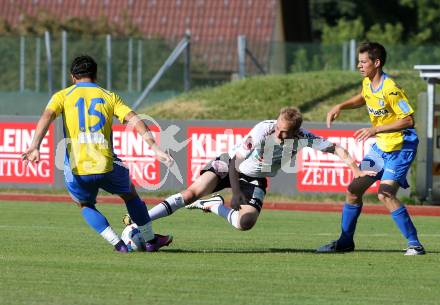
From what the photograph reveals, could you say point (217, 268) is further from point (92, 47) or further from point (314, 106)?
point (92, 47)

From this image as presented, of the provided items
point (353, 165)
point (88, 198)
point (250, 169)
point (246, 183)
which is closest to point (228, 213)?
point (246, 183)

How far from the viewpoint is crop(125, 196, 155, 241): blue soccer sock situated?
1262 cm

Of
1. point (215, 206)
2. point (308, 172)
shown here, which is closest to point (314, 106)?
point (308, 172)

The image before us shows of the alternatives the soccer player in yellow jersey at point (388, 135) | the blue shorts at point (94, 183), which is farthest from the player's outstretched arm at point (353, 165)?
the blue shorts at point (94, 183)

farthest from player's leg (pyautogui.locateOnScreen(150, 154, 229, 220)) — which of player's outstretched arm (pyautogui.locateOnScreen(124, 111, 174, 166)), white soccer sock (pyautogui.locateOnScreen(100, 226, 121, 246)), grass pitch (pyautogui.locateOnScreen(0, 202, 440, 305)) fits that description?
player's outstretched arm (pyautogui.locateOnScreen(124, 111, 174, 166))

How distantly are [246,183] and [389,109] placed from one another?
1.72m

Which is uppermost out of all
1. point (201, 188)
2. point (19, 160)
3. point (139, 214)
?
point (201, 188)

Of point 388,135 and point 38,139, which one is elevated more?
point 38,139

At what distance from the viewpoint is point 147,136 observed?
39.3 ft

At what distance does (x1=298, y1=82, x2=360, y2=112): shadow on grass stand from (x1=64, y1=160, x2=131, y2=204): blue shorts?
17090 millimetres

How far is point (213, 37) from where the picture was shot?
1849 inches

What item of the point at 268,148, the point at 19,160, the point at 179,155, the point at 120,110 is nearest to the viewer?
the point at 120,110

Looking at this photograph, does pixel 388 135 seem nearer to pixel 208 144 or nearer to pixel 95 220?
pixel 95 220

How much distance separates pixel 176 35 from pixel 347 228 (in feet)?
115
